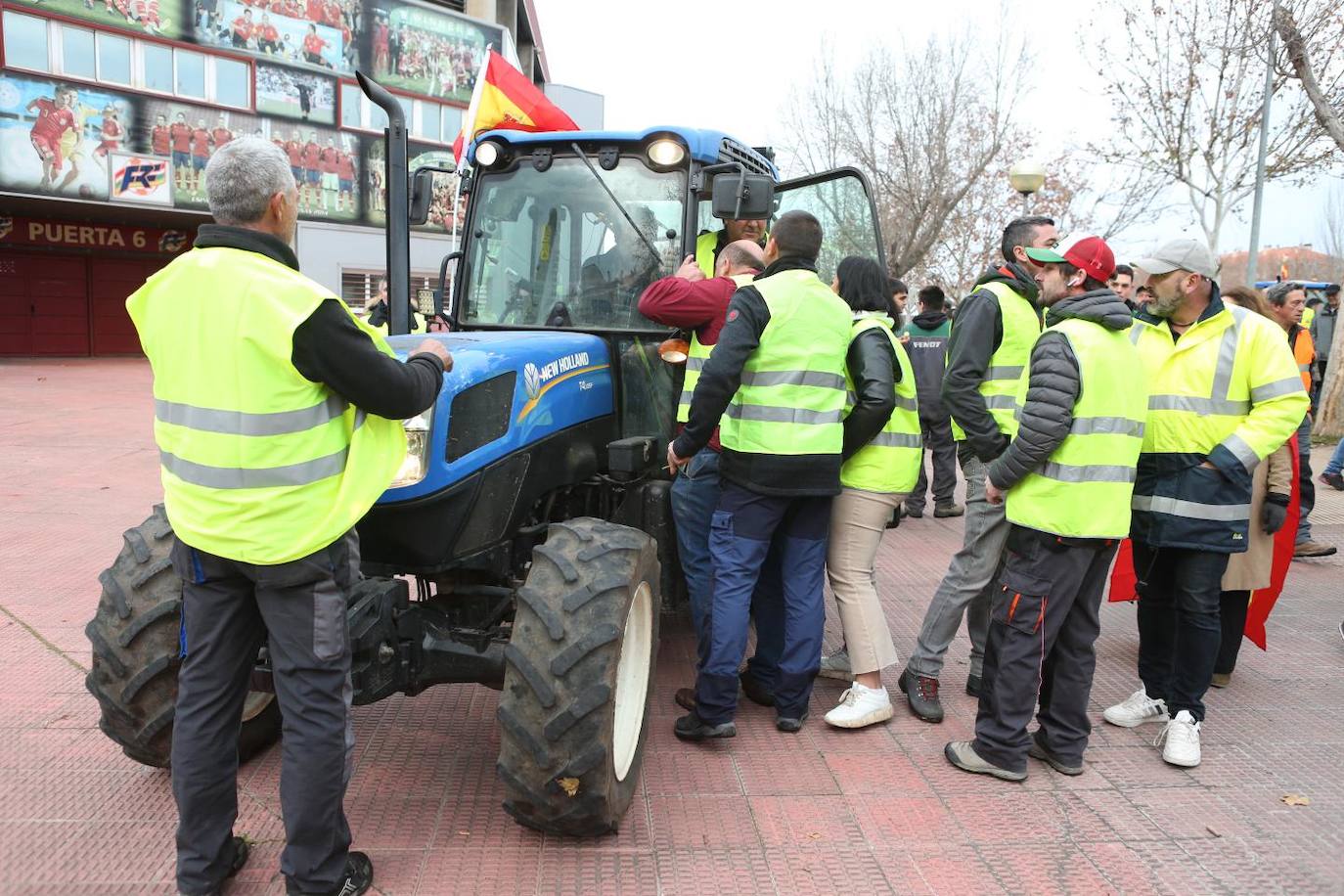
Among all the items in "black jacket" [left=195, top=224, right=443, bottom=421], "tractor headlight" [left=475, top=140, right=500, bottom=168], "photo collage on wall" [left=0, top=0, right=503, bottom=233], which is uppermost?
"photo collage on wall" [left=0, top=0, right=503, bottom=233]

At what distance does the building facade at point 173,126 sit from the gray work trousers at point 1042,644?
19354mm

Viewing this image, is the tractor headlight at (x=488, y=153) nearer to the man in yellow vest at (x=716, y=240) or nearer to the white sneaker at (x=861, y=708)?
the man in yellow vest at (x=716, y=240)

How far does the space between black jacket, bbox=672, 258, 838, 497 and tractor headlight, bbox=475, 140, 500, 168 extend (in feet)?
4.82

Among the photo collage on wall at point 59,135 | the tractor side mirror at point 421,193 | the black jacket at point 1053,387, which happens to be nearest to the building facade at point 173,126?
the photo collage on wall at point 59,135

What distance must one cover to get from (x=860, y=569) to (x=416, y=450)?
2.07 metres

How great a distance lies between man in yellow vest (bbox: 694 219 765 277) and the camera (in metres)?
4.46

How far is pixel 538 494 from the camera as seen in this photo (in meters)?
3.56

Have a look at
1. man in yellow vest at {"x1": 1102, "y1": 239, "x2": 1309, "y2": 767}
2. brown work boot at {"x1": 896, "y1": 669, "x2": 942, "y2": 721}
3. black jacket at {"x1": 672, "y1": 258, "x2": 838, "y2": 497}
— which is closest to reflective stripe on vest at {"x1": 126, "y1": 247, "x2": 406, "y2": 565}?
black jacket at {"x1": 672, "y1": 258, "x2": 838, "y2": 497}

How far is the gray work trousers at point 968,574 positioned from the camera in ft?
13.5

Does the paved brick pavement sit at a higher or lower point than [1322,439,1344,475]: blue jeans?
lower

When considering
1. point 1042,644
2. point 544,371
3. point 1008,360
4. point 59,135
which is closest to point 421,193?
point 544,371

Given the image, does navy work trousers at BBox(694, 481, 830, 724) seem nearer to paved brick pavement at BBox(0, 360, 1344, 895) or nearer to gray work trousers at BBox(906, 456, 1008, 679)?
paved brick pavement at BBox(0, 360, 1344, 895)

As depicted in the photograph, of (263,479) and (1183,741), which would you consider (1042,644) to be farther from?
(263,479)

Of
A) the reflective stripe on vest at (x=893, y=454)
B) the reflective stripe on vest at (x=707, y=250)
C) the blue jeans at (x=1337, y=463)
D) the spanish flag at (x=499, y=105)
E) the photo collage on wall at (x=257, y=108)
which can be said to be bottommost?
the blue jeans at (x=1337, y=463)
